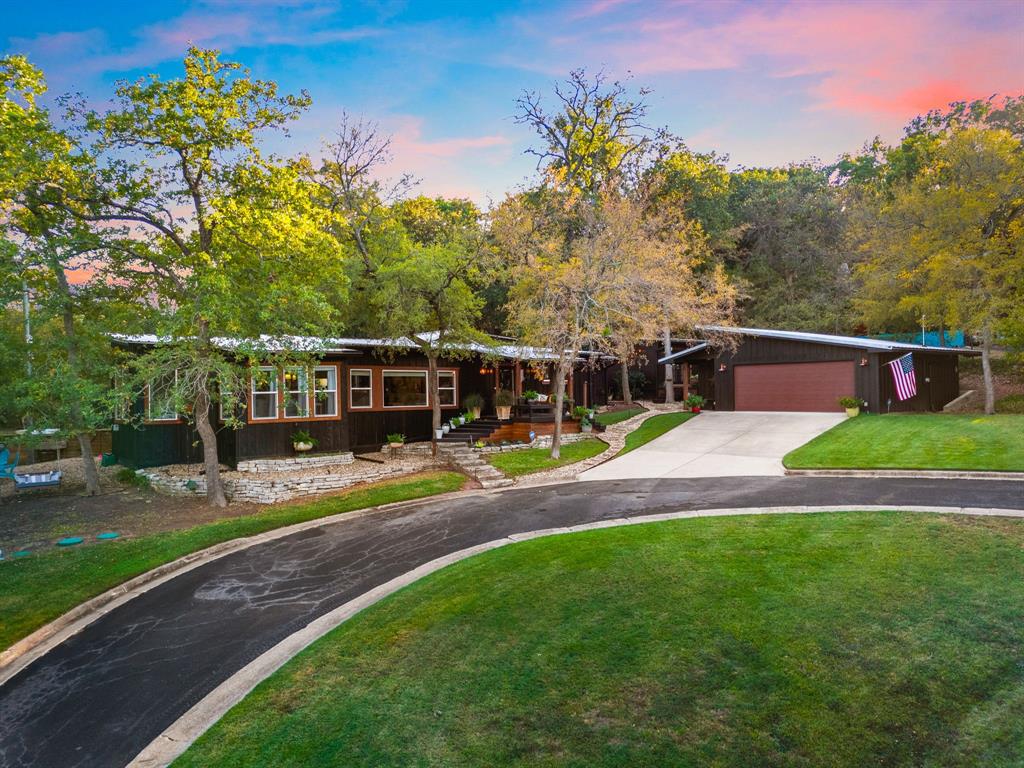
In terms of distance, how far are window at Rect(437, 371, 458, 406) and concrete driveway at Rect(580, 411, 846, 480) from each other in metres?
6.30

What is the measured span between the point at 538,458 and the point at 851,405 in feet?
40.0

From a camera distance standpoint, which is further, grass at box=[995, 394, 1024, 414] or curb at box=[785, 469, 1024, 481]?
grass at box=[995, 394, 1024, 414]

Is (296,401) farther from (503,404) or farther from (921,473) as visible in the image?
(921,473)

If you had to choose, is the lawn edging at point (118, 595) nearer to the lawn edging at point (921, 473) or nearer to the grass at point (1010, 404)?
the lawn edging at point (921, 473)

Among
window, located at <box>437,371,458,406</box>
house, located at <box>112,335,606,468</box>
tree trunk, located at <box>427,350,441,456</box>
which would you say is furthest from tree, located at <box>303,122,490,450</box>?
house, located at <box>112,335,606,468</box>

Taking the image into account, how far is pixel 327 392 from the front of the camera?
16.1m

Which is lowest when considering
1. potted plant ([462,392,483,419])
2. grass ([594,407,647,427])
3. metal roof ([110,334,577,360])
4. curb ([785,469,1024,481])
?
curb ([785,469,1024,481])

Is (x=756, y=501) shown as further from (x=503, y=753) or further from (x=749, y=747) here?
(x=503, y=753)

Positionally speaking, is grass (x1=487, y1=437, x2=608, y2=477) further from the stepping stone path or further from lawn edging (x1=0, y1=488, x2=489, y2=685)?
lawn edging (x1=0, y1=488, x2=489, y2=685)

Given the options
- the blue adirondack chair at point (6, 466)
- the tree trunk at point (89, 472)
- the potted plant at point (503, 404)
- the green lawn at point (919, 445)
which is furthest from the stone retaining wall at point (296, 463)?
the green lawn at point (919, 445)

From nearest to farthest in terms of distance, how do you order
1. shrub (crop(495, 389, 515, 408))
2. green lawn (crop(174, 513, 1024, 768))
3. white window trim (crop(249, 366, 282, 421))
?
green lawn (crop(174, 513, 1024, 768)), white window trim (crop(249, 366, 282, 421)), shrub (crop(495, 389, 515, 408))

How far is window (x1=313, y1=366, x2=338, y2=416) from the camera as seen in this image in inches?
627

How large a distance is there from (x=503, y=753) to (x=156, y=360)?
11.2 m

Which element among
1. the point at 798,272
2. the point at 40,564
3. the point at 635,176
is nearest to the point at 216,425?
the point at 40,564
